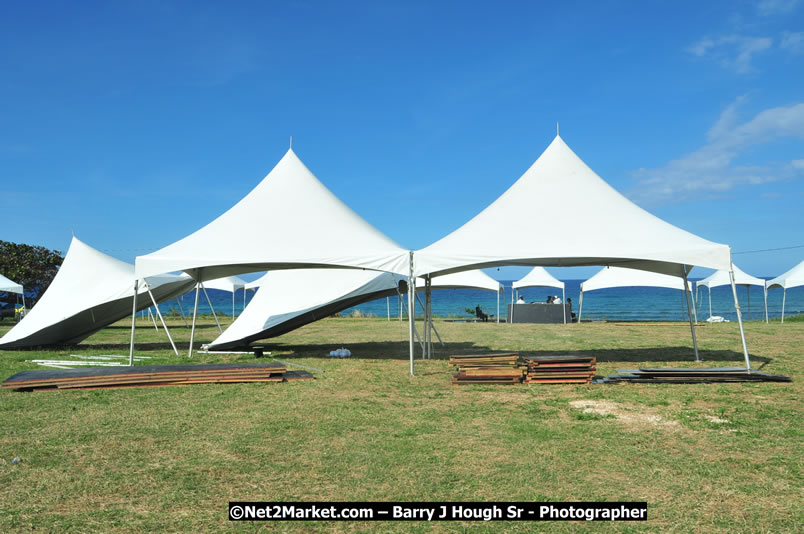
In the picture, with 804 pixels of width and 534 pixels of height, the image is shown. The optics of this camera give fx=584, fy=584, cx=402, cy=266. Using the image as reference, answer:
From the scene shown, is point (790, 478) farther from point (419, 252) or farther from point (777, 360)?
point (777, 360)

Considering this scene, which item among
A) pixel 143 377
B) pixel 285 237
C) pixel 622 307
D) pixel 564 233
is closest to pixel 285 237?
pixel 285 237

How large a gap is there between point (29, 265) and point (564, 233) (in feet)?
108

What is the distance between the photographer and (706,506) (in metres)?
3.59

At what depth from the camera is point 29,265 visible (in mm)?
32875

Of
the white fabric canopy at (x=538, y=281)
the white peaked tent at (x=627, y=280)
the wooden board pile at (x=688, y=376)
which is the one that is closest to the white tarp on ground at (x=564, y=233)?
the wooden board pile at (x=688, y=376)

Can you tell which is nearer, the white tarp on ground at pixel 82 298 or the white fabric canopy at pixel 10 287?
the white tarp on ground at pixel 82 298

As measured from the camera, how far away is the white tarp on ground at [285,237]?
1031 cm

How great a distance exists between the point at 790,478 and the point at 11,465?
5.75m

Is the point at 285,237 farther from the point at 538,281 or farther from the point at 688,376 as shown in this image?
the point at 538,281

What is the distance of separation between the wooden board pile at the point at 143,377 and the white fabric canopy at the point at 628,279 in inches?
818

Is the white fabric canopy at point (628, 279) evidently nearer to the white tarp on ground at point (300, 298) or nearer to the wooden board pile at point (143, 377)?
the white tarp on ground at point (300, 298)

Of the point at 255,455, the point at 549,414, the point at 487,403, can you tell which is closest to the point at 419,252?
the point at 487,403

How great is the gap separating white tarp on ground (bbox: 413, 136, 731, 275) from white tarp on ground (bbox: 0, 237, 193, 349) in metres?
7.63

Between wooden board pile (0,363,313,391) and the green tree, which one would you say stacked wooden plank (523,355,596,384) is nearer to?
wooden board pile (0,363,313,391)
